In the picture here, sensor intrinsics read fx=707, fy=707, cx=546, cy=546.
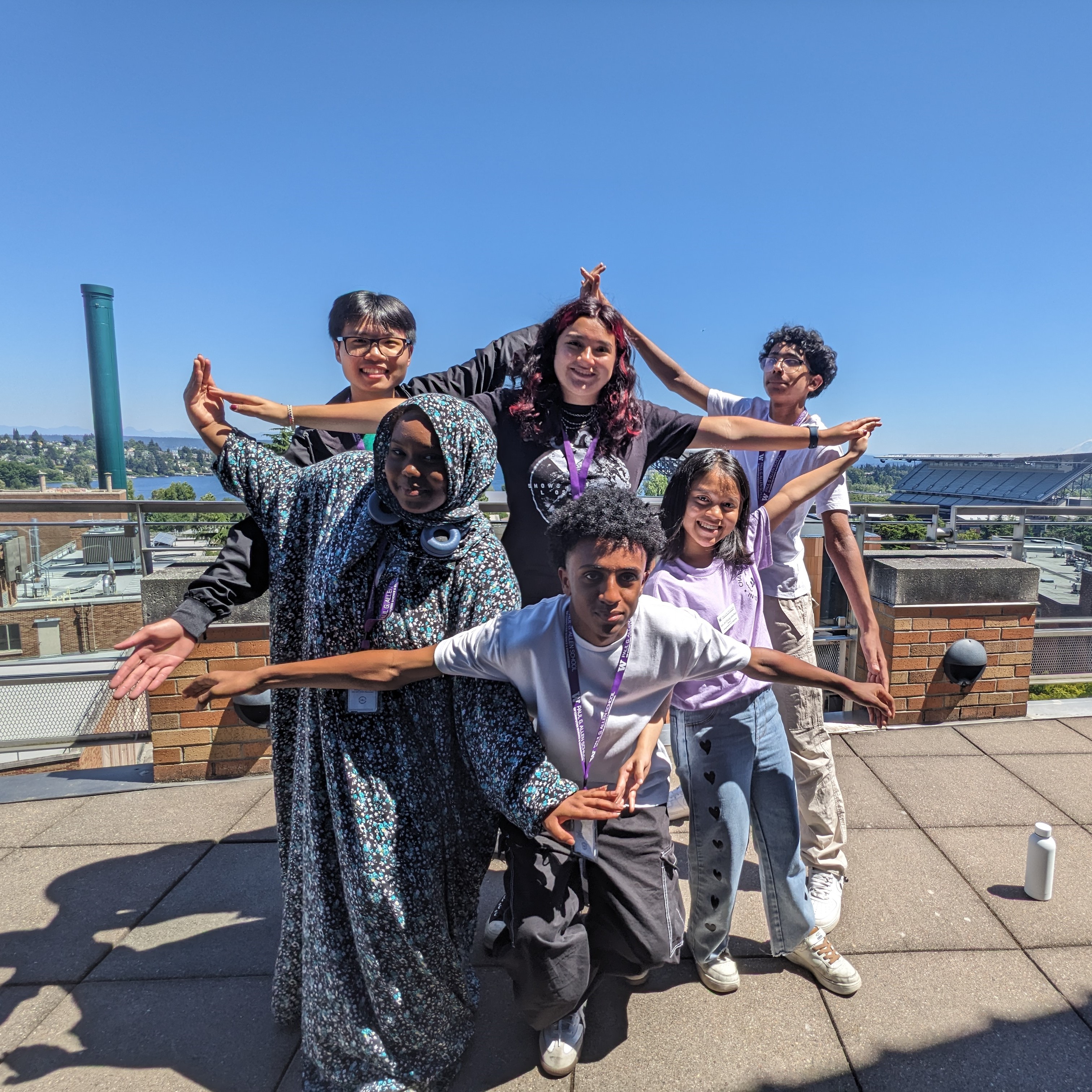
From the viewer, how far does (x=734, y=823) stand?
2.07 m

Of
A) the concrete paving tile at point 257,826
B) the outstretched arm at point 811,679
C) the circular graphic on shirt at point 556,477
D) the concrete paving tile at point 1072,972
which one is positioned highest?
the circular graphic on shirt at point 556,477

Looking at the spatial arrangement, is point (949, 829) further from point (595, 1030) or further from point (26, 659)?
point (26, 659)

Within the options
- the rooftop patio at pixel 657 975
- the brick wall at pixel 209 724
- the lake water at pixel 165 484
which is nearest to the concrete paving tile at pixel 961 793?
the rooftop patio at pixel 657 975

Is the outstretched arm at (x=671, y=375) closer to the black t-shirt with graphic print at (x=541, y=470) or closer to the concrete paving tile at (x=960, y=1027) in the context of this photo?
the black t-shirt with graphic print at (x=541, y=470)

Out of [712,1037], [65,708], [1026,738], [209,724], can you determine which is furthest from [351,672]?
[65,708]

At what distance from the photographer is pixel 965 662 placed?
14.0 feet

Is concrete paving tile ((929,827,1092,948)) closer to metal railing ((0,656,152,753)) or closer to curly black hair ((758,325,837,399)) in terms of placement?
curly black hair ((758,325,837,399))

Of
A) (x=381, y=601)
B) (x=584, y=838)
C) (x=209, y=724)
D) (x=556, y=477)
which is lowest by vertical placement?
(x=209, y=724)

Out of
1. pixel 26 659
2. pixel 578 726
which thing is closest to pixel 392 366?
pixel 578 726

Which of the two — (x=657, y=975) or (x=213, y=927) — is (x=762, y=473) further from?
(x=213, y=927)

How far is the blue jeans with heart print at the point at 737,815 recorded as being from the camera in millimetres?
2080

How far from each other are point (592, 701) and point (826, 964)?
1266 millimetres

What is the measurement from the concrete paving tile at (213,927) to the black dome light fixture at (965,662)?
3.90 meters

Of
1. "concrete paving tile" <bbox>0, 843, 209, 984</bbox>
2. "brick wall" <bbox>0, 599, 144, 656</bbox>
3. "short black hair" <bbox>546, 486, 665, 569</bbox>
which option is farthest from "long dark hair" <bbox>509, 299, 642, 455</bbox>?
"brick wall" <bbox>0, 599, 144, 656</bbox>
